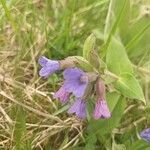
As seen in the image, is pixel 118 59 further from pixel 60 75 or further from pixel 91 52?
pixel 60 75

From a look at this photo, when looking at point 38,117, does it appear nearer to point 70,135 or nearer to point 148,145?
point 70,135

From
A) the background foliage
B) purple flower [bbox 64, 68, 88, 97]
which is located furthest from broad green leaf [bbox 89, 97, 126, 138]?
purple flower [bbox 64, 68, 88, 97]

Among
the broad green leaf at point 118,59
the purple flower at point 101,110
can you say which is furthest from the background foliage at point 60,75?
the purple flower at point 101,110

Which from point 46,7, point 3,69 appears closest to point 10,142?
point 3,69

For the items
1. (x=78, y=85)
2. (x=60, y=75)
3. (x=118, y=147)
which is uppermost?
(x=78, y=85)

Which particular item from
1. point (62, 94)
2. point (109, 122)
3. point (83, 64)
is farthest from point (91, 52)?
point (109, 122)

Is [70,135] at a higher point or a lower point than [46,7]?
lower

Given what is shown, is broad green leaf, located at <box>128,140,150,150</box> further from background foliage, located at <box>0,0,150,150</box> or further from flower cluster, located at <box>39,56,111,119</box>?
flower cluster, located at <box>39,56,111,119</box>
